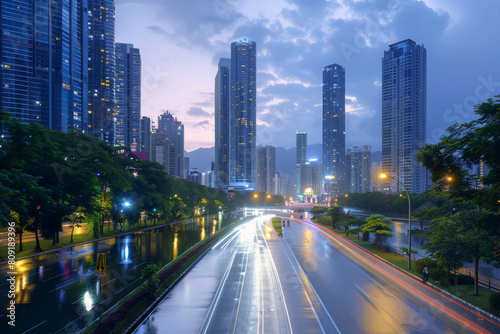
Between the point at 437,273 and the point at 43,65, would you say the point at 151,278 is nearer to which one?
the point at 437,273

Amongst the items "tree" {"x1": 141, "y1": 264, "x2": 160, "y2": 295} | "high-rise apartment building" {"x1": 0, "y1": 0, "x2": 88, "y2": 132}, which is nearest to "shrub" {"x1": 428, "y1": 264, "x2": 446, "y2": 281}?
"tree" {"x1": 141, "y1": 264, "x2": 160, "y2": 295}

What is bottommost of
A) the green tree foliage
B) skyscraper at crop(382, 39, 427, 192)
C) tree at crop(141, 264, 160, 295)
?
tree at crop(141, 264, 160, 295)

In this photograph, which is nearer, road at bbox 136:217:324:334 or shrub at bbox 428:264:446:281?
road at bbox 136:217:324:334

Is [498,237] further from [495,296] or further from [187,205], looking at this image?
[187,205]

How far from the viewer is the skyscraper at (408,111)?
169 m

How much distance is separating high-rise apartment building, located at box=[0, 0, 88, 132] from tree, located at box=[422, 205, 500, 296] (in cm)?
11908

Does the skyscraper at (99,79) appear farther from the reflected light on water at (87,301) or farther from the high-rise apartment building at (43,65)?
the reflected light on water at (87,301)

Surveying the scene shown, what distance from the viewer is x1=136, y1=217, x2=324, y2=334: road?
15.7 meters

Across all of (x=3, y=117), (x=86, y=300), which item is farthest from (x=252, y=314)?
(x=3, y=117)

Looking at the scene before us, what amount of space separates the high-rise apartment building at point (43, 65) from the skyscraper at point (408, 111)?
543 feet

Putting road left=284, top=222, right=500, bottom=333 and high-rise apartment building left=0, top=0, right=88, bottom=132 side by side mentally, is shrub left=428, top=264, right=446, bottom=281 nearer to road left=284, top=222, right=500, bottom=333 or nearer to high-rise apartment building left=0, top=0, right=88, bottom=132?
road left=284, top=222, right=500, bottom=333

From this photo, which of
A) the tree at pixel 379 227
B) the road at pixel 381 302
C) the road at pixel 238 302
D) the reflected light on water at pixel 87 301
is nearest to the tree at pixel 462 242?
the road at pixel 381 302

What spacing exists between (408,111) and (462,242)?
178738mm

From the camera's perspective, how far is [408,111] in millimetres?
175500
